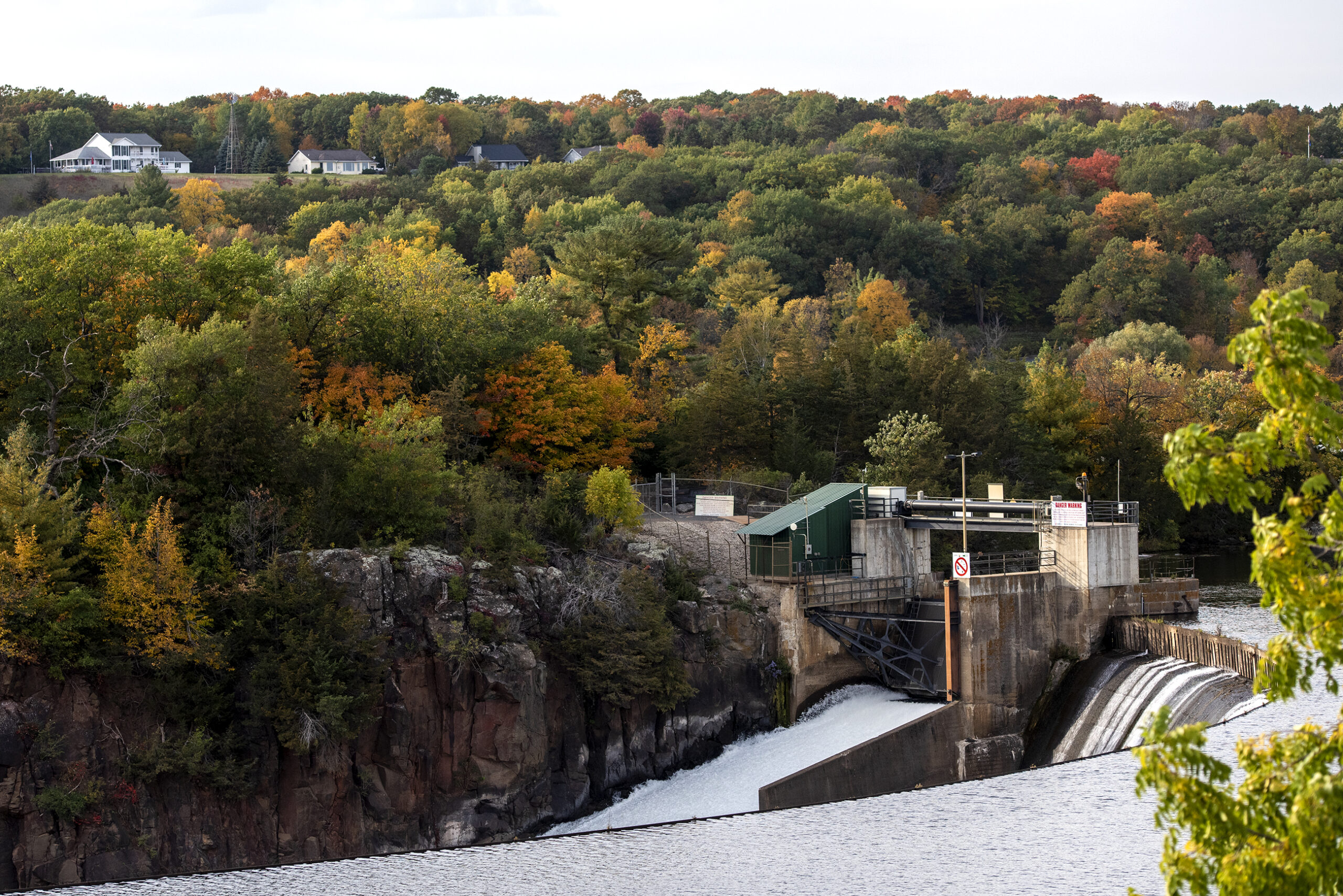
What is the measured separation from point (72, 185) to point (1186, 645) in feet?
398

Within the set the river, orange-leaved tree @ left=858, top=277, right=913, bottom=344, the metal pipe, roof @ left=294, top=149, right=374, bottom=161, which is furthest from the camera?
roof @ left=294, top=149, right=374, bottom=161

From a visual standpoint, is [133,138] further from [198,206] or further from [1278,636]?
[1278,636]

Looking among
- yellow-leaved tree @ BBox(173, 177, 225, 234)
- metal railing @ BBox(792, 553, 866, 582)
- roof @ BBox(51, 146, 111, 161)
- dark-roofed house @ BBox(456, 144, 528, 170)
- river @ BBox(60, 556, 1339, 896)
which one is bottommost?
river @ BBox(60, 556, 1339, 896)

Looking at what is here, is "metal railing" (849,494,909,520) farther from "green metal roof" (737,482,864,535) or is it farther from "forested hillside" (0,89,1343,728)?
Answer: "forested hillside" (0,89,1343,728)

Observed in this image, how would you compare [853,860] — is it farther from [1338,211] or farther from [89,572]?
[1338,211]

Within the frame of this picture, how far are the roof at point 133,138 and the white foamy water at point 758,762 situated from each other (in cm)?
13426

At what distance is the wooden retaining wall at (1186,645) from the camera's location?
4547 cm

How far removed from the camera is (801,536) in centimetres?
5338

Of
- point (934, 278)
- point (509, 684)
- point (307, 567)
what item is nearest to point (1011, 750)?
point (509, 684)

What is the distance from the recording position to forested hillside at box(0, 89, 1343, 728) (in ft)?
142

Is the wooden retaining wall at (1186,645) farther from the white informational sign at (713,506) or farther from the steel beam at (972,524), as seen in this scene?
the white informational sign at (713,506)

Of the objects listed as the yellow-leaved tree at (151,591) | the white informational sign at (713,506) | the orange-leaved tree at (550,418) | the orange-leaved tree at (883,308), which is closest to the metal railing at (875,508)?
the white informational sign at (713,506)

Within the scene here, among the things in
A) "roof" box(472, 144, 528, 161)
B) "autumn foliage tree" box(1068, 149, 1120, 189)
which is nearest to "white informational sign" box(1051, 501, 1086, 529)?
"autumn foliage tree" box(1068, 149, 1120, 189)

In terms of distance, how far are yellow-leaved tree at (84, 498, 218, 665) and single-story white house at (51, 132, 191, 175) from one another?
12236 centimetres
